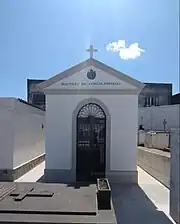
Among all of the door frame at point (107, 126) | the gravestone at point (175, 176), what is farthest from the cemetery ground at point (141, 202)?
the gravestone at point (175, 176)

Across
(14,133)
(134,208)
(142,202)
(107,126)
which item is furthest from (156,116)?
(134,208)

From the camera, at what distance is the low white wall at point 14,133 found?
11.9 metres

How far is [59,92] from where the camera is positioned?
12.4 meters

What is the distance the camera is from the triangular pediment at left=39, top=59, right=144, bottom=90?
1223 centimetres

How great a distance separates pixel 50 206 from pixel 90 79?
7071mm

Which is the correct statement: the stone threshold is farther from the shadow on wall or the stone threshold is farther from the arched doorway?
the shadow on wall

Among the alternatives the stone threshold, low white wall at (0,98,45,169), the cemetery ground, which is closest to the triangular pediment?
low white wall at (0,98,45,169)

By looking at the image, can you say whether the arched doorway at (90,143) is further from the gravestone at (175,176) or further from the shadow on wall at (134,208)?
the gravestone at (175,176)

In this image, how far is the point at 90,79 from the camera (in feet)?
40.3

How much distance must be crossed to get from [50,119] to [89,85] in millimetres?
2065

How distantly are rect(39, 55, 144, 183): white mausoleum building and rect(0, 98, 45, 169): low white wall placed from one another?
1.30m

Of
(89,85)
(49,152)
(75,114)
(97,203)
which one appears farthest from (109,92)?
(97,203)

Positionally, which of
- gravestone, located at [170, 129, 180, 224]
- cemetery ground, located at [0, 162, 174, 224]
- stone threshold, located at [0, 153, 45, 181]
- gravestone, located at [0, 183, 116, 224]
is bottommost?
cemetery ground, located at [0, 162, 174, 224]

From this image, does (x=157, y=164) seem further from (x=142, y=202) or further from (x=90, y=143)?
(x=142, y=202)
